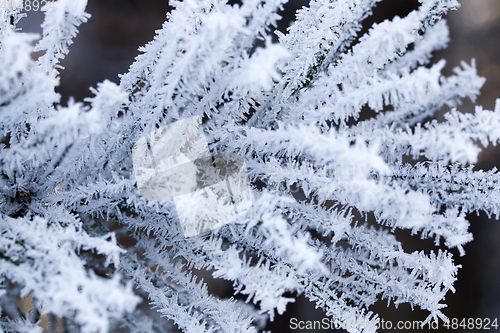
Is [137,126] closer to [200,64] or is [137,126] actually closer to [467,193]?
[200,64]

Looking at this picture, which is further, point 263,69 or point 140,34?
point 140,34

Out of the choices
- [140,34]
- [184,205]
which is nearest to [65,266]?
[184,205]

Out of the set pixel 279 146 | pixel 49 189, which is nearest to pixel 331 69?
pixel 279 146

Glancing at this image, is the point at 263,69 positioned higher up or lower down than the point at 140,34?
lower down

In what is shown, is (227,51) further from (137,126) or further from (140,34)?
(140,34)

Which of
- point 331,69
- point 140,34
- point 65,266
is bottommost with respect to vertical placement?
point 65,266

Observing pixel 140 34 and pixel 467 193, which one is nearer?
pixel 467 193
